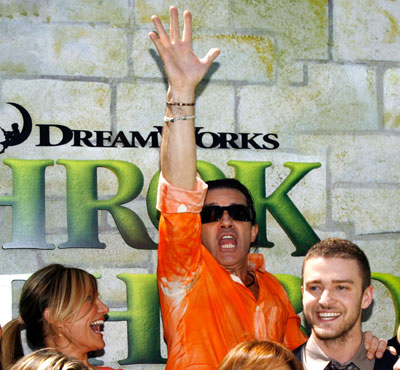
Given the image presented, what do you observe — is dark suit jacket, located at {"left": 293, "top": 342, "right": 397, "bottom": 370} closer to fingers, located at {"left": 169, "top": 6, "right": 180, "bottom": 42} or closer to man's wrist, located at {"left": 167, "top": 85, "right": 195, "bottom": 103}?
man's wrist, located at {"left": 167, "top": 85, "right": 195, "bottom": 103}

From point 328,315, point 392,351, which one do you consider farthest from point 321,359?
point 392,351

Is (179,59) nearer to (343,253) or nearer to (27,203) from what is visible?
(343,253)

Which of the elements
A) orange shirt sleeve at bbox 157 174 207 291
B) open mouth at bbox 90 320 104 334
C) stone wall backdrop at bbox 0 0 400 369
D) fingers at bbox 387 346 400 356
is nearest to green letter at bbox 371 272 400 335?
stone wall backdrop at bbox 0 0 400 369

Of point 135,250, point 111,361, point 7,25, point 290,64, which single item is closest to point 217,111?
point 290,64

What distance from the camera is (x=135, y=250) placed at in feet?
13.8

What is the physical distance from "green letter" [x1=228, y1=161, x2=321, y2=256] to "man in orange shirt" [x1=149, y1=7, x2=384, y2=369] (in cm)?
60

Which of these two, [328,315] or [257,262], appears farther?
[257,262]

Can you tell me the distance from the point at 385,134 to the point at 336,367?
6.69 ft

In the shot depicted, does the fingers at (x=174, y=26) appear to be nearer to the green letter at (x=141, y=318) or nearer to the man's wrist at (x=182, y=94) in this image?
the man's wrist at (x=182, y=94)

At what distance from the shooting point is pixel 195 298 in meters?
3.18

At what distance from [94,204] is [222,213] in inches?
36.3

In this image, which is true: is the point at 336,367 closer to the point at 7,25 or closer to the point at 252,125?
the point at 252,125

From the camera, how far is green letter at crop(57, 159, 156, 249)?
4.11 m

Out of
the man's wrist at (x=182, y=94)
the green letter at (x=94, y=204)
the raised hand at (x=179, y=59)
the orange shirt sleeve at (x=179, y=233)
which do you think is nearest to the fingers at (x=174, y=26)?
the raised hand at (x=179, y=59)
